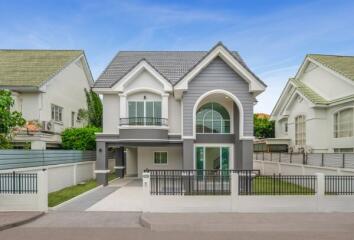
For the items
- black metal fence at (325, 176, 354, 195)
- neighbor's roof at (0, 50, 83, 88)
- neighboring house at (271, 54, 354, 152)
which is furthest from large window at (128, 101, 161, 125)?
neighboring house at (271, 54, 354, 152)

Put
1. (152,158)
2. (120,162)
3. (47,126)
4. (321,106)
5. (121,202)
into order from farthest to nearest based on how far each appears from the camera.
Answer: (120,162) < (152,158) < (321,106) < (47,126) < (121,202)

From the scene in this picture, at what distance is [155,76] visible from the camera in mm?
18406

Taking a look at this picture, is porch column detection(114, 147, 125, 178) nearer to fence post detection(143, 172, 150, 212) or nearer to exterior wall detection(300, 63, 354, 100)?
fence post detection(143, 172, 150, 212)

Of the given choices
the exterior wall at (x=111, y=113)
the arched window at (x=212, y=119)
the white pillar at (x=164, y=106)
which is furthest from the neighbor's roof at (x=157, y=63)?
the arched window at (x=212, y=119)

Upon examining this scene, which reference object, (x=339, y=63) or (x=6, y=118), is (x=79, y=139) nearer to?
(x=6, y=118)

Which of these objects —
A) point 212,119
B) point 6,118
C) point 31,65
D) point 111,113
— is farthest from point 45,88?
point 212,119

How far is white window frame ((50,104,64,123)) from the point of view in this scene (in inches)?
837

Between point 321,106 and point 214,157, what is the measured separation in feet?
29.5

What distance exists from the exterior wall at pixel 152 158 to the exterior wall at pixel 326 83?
11475 mm

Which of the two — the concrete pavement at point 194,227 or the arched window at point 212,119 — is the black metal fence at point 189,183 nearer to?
the concrete pavement at point 194,227

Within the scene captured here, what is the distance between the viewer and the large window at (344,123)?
1859cm

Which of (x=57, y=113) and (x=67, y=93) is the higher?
(x=67, y=93)

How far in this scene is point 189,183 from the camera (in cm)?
1093

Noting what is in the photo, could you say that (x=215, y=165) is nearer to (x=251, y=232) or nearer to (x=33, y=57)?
(x=251, y=232)
